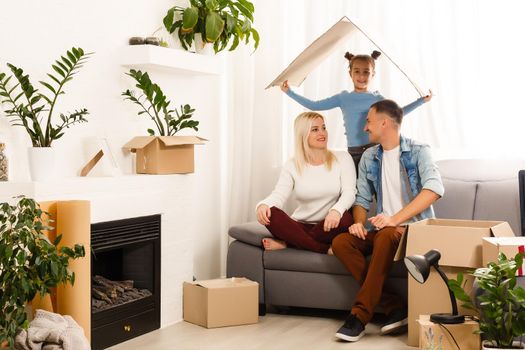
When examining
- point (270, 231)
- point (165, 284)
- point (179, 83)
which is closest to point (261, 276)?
point (270, 231)

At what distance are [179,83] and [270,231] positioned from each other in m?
1.05

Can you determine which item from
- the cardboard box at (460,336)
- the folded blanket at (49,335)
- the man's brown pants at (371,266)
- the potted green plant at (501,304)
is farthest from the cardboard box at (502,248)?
the folded blanket at (49,335)

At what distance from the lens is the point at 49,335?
306 cm

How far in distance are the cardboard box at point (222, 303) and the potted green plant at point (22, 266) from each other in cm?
123

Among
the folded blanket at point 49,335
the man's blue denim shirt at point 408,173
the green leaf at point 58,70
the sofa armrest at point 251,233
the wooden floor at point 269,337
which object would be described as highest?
the green leaf at point 58,70

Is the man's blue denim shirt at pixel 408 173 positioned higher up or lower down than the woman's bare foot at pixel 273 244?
higher up

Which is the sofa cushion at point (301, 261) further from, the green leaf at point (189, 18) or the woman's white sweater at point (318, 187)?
the green leaf at point (189, 18)

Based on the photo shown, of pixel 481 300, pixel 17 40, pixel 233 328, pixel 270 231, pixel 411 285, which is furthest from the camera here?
pixel 270 231

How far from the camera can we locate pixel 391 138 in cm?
422

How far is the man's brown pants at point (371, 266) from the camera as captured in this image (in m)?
3.91

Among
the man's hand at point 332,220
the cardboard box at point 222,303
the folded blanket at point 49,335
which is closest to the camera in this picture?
the folded blanket at point 49,335

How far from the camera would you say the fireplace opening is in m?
3.73

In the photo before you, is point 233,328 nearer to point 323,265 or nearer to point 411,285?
point 323,265

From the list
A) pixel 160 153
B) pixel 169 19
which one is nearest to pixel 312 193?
pixel 160 153
